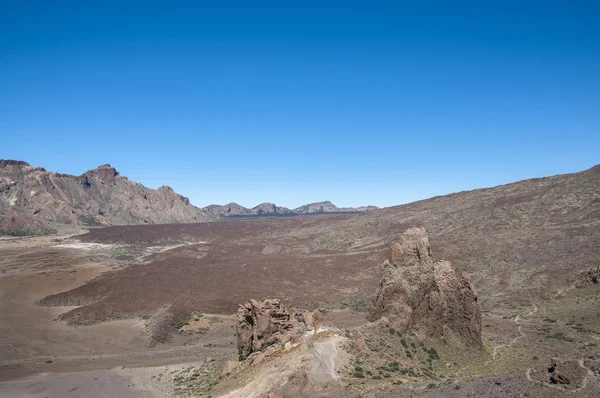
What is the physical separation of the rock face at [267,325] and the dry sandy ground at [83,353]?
534 cm

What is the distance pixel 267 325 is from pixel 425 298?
9.98 metres

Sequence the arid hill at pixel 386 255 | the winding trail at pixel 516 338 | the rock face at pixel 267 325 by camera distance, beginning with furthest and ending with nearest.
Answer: the arid hill at pixel 386 255 → the winding trail at pixel 516 338 → the rock face at pixel 267 325

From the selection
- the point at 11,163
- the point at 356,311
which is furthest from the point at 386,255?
the point at 11,163

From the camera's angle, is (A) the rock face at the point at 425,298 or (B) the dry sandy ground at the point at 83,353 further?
(B) the dry sandy ground at the point at 83,353

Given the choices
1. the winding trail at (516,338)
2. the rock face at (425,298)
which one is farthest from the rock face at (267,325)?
the winding trail at (516,338)

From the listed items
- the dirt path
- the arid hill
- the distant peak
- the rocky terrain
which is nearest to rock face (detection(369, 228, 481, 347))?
the rocky terrain

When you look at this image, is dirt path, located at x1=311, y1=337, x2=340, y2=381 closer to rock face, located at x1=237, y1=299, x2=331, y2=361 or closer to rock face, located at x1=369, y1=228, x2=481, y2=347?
rock face, located at x1=237, y1=299, x2=331, y2=361

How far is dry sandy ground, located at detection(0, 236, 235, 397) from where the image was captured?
24.7m

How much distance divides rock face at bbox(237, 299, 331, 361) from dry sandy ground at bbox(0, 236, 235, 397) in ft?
17.5

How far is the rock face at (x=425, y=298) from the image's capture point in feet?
79.9

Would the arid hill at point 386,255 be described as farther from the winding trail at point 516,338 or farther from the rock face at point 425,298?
the rock face at point 425,298

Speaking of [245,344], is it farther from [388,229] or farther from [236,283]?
[388,229]

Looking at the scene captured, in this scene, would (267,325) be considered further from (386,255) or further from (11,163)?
(11,163)

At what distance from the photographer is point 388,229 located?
304ft
